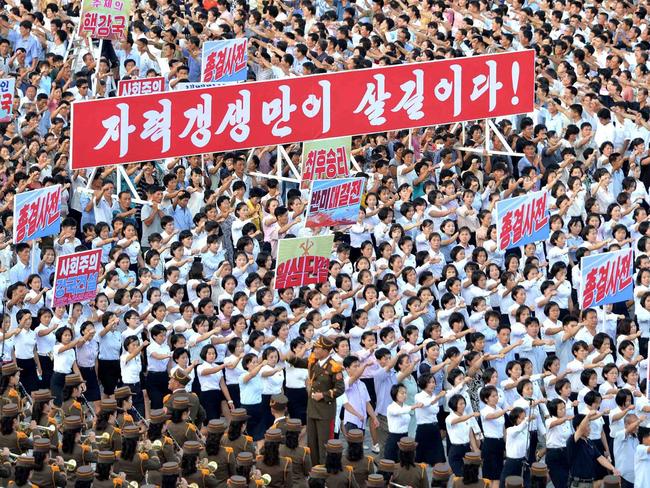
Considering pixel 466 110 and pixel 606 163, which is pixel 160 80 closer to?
pixel 466 110

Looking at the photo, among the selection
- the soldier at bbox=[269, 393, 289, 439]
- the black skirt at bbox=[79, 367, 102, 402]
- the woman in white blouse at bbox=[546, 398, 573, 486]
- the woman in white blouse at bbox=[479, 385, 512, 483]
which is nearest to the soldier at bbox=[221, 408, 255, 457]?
the soldier at bbox=[269, 393, 289, 439]

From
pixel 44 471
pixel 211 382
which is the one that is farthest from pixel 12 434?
pixel 211 382

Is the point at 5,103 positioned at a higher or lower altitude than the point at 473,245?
higher

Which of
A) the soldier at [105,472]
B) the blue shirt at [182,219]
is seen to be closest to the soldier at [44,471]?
the soldier at [105,472]

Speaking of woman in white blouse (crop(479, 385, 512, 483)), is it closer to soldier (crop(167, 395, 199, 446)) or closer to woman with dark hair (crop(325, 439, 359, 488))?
woman with dark hair (crop(325, 439, 359, 488))

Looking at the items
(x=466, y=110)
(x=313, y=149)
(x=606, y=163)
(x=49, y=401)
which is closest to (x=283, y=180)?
(x=313, y=149)

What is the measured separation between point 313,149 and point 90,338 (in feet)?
13.8

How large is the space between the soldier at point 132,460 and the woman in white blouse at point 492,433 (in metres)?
3.43

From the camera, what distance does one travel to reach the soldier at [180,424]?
18328mm

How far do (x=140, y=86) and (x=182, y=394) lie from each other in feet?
19.9

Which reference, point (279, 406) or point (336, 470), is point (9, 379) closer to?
point (279, 406)

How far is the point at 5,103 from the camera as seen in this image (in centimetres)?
2367

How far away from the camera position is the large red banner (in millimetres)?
21969

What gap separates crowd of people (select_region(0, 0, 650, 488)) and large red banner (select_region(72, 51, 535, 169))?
707 millimetres
